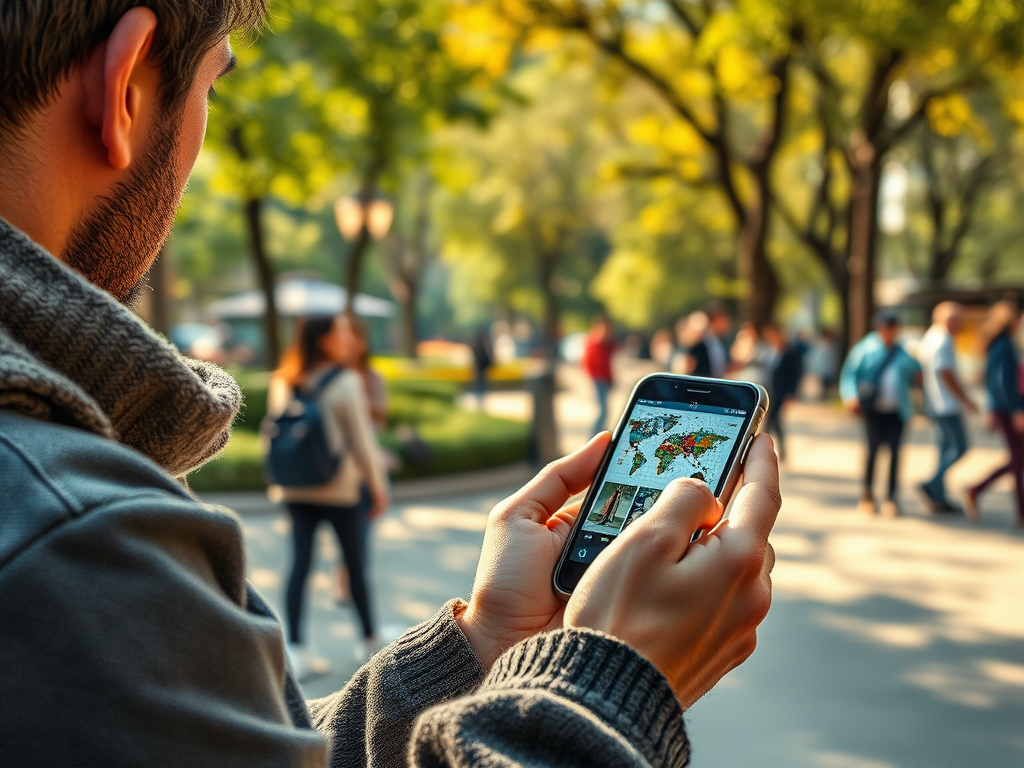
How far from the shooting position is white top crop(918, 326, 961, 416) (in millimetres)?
10422

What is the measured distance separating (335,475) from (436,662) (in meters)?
4.71

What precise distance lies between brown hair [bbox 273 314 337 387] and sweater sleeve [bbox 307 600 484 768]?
4.85 meters

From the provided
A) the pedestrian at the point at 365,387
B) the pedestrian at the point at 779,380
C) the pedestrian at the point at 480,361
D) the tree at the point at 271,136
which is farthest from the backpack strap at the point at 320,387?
the pedestrian at the point at 480,361

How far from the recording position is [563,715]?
104 cm

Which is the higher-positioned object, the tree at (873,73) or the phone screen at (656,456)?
the tree at (873,73)

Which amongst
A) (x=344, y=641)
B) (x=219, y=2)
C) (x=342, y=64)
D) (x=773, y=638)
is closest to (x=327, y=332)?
(x=344, y=641)

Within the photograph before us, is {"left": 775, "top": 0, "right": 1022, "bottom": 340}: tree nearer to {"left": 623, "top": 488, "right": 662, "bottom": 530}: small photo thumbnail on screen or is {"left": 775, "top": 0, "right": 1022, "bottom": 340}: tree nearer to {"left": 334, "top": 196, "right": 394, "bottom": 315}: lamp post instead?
{"left": 334, "top": 196, "right": 394, "bottom": 315}: lamp post

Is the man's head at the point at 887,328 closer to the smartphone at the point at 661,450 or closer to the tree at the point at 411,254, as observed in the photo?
the smartphone at the point at 661,450

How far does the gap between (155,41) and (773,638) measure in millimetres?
6087

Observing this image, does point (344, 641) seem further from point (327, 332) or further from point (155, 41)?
point (155, 41)

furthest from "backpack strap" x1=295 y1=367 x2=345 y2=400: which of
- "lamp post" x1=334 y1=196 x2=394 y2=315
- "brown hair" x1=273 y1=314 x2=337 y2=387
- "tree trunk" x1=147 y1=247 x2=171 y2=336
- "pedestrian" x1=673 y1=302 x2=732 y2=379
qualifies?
"lamp post" x1=334 y1=196 x2=394 y2=315

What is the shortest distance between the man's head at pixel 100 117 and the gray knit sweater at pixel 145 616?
114mm

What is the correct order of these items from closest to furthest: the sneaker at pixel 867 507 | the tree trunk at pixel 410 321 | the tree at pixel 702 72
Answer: the sneaker at pixel 867 507 < the tree at pixel 702 72 < the tree trunk at pixel 410 321

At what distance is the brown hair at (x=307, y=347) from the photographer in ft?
20.7
